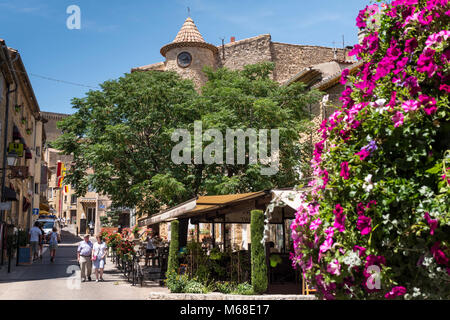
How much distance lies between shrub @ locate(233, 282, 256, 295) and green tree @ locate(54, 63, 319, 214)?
6360mm

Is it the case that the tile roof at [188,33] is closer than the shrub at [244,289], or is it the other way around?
the shrub at [244,289]

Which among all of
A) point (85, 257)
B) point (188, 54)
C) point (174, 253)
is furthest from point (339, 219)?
point (188, 54)

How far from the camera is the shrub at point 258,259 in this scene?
37.7 ft

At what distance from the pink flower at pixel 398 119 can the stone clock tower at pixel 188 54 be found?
3464 cm

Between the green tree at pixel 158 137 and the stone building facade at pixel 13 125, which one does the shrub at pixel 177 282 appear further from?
the stone building facade at pixel 13 125

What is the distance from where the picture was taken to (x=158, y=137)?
19.7 meters

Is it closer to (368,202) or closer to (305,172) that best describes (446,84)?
(368,202)

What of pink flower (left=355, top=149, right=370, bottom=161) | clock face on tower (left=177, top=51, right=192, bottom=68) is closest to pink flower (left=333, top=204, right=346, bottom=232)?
pink flower (left=355, top=149, right=370, bottom=161)

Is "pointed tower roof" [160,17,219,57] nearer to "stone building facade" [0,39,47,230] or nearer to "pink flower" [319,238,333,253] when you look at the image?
"stone building facade" [0,39,47,230]

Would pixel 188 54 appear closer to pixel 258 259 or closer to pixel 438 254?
pixel 258 259

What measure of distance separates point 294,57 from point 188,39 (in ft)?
33.5

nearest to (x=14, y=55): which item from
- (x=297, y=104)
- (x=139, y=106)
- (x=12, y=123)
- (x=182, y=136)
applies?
(x=12, y=123)

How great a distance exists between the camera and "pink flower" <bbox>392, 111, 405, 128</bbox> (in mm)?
2793

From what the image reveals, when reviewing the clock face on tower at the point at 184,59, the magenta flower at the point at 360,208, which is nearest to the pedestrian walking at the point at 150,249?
the magenta flower at the point at 360,208
